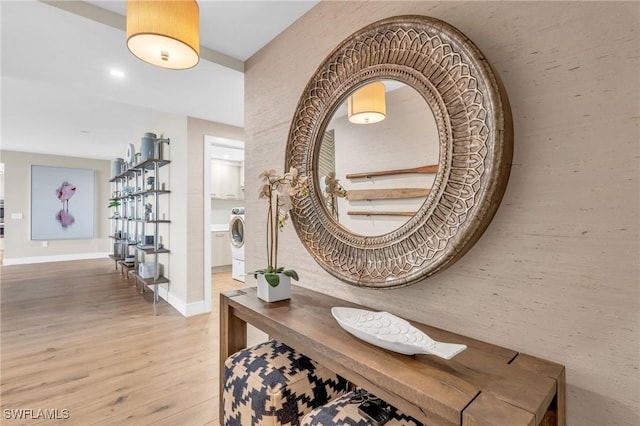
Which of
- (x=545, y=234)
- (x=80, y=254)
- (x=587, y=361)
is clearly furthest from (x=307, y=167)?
(x=80, y=254)

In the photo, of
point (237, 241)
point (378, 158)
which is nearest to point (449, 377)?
point (378, 158)

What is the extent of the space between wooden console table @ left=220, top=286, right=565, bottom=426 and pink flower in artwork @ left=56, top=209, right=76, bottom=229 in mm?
8422

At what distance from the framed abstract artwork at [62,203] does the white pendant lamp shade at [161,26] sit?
7.74 meters

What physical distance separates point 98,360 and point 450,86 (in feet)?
10.2

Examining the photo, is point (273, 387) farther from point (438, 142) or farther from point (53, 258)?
point (53, 258)

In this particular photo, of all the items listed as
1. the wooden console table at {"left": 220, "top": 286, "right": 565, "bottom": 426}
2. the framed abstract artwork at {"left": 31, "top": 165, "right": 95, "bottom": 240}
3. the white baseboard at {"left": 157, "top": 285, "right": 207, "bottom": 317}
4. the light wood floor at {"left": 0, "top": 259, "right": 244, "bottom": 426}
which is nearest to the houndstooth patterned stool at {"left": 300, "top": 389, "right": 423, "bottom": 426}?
the wooden console table at {"left": 220, "top": 286, "right": 565, "bottom": 426}

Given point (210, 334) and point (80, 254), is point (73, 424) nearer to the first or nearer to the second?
point (210, 334)

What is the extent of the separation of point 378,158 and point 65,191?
28.4 ft

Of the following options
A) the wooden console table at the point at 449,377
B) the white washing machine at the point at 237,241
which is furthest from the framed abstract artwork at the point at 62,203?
the wooden console table at the point at 449,377

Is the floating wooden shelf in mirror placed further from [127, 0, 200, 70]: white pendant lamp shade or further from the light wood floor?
the light wood floor

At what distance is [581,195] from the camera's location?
2.80 feet

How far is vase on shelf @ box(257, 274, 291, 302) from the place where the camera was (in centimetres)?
144

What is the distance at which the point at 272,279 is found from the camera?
1.43 m

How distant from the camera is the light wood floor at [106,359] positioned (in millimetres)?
1822
